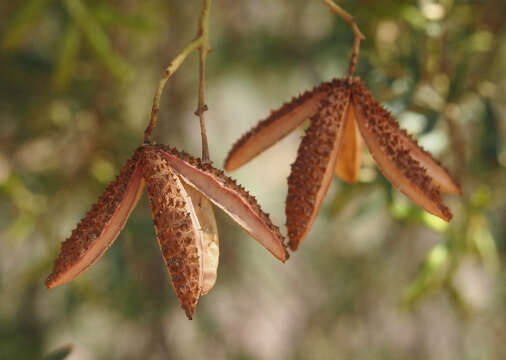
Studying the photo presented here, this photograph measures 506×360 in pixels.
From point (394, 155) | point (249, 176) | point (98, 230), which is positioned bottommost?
point (394, 155)

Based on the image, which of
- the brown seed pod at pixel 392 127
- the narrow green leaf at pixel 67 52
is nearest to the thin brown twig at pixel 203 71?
the brown seed pod at pixel 392 127

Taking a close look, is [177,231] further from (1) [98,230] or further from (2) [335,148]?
(2) [335,148]

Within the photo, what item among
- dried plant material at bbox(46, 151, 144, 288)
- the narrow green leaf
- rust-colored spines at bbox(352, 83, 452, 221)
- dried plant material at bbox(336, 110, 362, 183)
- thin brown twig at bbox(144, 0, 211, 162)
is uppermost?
the narrow green leaf

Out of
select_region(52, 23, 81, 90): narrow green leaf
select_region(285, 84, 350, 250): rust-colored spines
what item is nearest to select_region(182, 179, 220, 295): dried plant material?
select_region(285, 84, 350, 250): rust-colored spines

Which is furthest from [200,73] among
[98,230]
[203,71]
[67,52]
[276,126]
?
[67,52]

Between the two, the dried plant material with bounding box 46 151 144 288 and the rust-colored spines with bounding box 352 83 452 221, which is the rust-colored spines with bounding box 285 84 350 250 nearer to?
the rust-colored spines with bounding box 352 83 452 221
